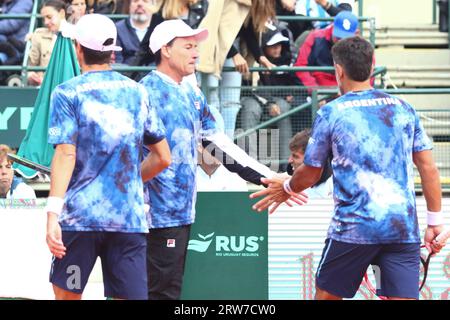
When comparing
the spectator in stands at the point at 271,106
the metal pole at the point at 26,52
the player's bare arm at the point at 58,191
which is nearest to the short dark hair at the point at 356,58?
the player's bare arm at the point at 58,191

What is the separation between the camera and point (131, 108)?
7.19m

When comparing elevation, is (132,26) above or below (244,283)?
above

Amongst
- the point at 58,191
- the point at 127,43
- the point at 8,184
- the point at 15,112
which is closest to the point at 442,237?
the point at 58,191

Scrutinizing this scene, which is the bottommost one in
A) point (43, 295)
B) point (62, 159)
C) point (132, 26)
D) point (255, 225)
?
point (43, 295)

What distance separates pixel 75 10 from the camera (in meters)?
13.7

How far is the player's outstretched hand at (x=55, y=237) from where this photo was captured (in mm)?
6863

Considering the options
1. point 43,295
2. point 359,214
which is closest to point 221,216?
point 43,295

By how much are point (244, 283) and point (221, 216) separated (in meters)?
0.66

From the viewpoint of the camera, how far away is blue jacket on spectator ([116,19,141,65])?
13.2 meters

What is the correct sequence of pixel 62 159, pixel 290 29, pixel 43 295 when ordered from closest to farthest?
pixel 62 159, pixel 43 295, pixel 290 29

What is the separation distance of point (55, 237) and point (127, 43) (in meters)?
6.63

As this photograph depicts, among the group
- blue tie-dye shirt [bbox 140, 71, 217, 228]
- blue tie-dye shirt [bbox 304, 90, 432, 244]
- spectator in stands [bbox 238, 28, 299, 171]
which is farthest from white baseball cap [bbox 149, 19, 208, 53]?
spectator in stands [bbox 238, 28, 299, 171]

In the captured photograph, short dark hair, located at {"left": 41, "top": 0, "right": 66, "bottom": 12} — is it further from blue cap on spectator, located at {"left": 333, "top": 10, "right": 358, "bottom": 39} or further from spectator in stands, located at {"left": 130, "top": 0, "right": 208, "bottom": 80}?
blue cap on spectator, located at {"left": 333, "top": 10, "right": 358, "bottom": 39}
